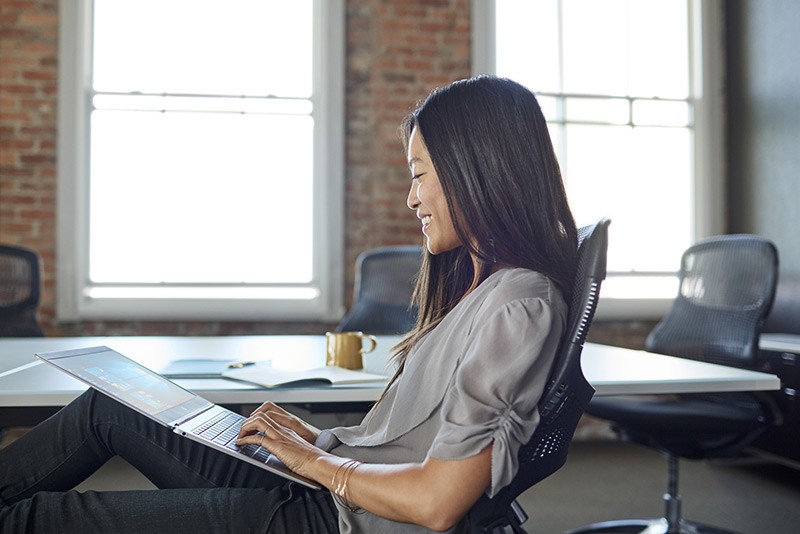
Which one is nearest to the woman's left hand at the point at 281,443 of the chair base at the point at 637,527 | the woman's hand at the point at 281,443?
the woman's hand at the point at 281,443

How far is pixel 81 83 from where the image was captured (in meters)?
4.16

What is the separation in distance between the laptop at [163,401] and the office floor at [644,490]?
1920mm

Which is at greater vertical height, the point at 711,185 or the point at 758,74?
the point at 758,74

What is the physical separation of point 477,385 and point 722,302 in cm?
218

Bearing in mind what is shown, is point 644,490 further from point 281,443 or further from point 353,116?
point 281,443

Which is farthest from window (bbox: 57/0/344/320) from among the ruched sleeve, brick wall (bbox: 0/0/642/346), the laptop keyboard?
the ruched sleeve

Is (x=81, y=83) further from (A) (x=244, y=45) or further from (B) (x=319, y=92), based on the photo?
(B) (x=319, y=92)

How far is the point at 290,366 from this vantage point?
1981mm

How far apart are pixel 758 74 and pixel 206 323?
3543 millimetres

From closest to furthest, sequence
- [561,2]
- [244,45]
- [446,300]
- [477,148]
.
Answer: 1. [477,148]
2. [446,300]
3. [244,45]
4. [561,2]

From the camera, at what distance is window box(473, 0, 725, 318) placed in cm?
464

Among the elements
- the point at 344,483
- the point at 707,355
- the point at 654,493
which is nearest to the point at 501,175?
the point at 344,483

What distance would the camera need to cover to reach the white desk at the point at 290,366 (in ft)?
4.91

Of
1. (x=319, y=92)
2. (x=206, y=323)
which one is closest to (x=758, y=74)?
(x=319, y=92)
